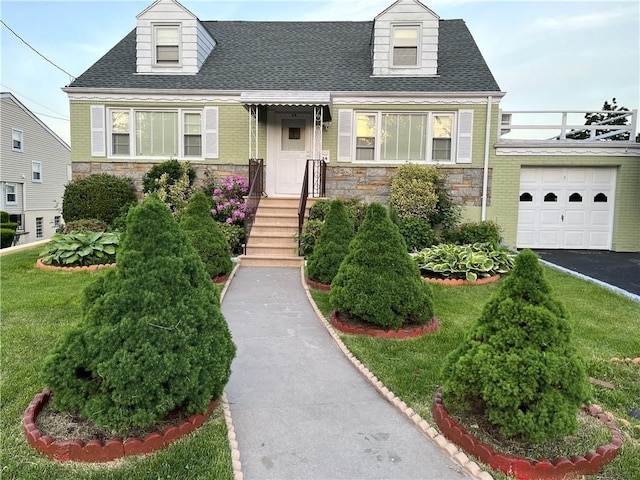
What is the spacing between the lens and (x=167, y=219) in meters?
3.00

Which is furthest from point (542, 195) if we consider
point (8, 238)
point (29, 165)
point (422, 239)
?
point (29, 165)

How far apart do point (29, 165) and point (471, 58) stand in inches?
847

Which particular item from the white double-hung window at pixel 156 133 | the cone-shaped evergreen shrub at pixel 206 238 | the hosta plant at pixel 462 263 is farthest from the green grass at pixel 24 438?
the white double-hung window at pixel 156 133

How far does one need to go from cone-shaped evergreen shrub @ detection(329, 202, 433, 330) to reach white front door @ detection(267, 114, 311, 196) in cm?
674

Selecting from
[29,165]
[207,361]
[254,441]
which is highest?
[29,165]

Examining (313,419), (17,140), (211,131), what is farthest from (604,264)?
(17,140)

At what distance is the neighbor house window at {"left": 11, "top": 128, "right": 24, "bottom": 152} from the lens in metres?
20.8

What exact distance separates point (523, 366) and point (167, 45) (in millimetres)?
12607

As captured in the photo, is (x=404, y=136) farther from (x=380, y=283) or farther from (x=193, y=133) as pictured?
(x=380, y=283)

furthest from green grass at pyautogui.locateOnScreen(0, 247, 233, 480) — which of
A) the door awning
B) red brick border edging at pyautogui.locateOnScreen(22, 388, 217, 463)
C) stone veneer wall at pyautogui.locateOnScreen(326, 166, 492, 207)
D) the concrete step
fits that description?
stone veneer wall at pyautogui.locateOnScreen(326, 166, 492, 207)

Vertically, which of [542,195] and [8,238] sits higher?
[542,195]

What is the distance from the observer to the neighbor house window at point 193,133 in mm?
11688

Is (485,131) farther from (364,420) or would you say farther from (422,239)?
(364,420)

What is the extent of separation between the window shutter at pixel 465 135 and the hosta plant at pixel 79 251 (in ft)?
28.0
